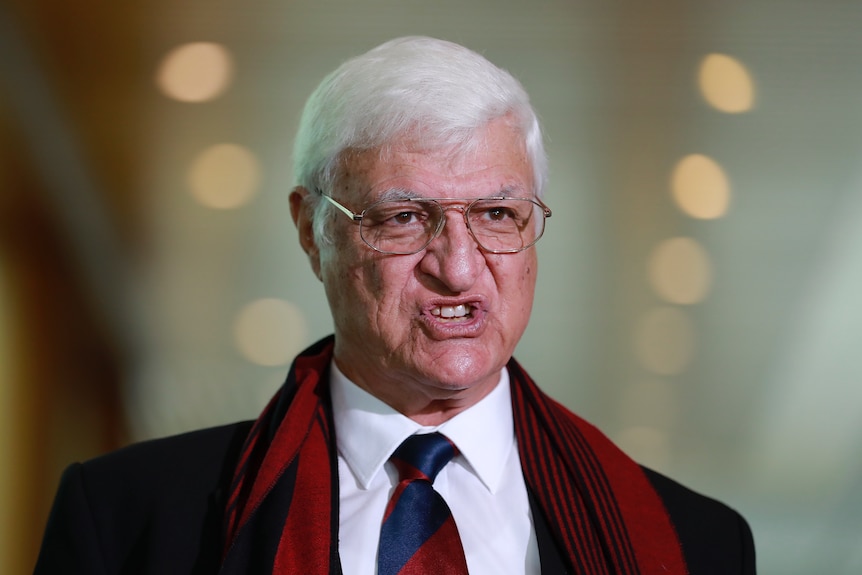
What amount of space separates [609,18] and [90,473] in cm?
156

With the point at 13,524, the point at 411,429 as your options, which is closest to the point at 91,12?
the point at 13,524

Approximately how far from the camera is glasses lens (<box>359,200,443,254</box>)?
1.40 m

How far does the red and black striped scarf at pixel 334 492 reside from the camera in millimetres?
1345

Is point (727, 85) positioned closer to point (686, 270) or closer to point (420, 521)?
point (686, 270)

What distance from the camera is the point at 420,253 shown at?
1399mm

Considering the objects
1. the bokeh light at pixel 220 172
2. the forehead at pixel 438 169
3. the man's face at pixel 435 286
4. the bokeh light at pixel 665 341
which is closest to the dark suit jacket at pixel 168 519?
the man's face at pixel 435 286

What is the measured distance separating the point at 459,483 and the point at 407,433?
0.35 feet

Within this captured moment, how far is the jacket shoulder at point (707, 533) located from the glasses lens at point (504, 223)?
0.48m

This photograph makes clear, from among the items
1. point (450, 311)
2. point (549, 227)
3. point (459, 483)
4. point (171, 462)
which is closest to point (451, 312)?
point (450, 311)

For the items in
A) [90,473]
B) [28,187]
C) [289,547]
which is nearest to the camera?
[289,547]

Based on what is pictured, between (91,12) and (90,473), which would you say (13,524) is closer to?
(90,473)

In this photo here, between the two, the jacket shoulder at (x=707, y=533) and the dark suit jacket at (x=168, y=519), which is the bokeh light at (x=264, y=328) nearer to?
the dark suit jacket at (x=168, y=519)

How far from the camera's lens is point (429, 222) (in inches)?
55.4

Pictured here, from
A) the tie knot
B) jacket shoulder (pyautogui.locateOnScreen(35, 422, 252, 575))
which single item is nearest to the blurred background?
jacket shoulder (pyautogui.locateOnScreen(35, 422, 252, 575))
